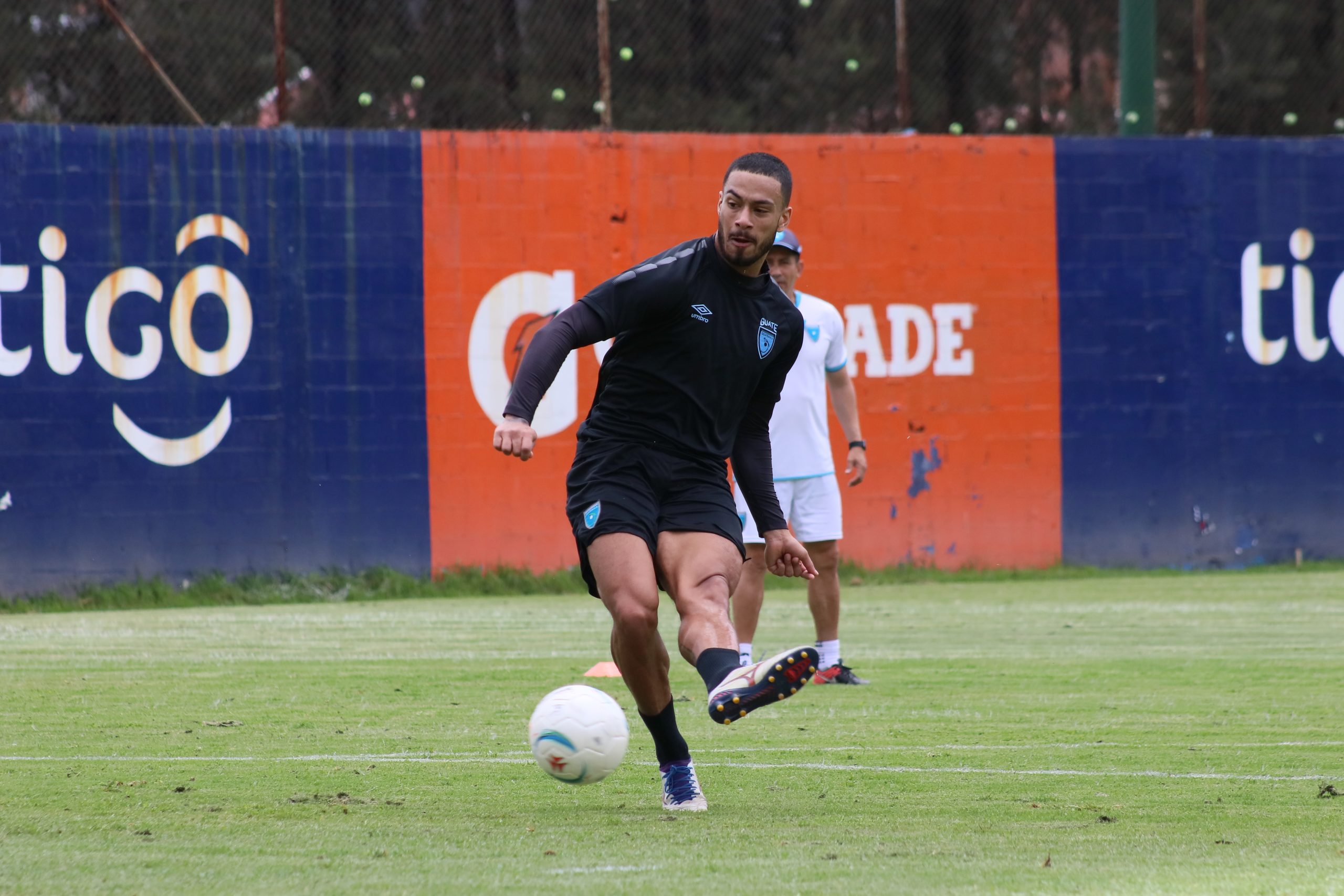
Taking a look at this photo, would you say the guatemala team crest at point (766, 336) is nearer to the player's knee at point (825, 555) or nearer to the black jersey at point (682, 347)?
the black jersey at point (682, 347)

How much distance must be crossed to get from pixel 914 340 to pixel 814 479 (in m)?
6.68

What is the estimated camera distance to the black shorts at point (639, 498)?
17.5 feet

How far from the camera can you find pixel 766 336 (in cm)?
557

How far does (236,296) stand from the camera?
47.0 ft

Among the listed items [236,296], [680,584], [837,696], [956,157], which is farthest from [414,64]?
[680,584]

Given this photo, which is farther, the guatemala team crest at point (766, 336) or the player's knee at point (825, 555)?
the player's knee at point (825, 555)

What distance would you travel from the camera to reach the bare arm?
31.0 feet

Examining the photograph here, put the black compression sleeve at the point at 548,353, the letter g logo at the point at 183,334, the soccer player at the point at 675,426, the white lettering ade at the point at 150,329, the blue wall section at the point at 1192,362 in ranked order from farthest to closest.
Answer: the blue wall section at the point at 1192,362
the letter g logo at the point at 183,334
the white lettering ade at the point at 150,329
the soccer player at the point at 675,426
the black compression sleeve at the point at 548,353

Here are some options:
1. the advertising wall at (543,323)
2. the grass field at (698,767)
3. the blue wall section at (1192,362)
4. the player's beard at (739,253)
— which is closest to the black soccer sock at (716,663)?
the grass field at (698,767)

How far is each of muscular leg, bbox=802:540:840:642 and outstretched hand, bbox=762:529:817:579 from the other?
3.18 metres

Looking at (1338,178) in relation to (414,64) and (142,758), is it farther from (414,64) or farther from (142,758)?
(142,758)

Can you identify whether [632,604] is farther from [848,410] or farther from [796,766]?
[848,410]

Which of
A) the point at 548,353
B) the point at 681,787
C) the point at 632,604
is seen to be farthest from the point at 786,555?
the point at 548,353

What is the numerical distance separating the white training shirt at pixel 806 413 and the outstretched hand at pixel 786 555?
11.5ft
